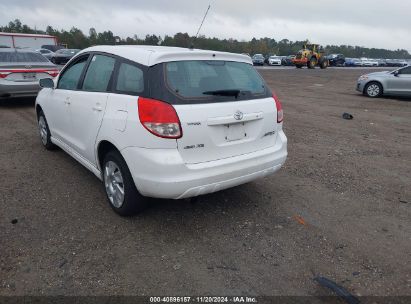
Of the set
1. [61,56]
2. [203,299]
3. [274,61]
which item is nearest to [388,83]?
[203,299]

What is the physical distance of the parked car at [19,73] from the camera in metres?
9.02

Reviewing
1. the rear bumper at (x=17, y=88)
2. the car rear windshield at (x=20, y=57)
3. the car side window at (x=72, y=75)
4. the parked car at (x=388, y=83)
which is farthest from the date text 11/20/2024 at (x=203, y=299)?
the parked car at (x=388, y=83)

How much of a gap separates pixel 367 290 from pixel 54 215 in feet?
10.1

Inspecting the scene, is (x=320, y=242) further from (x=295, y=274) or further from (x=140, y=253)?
(x=140, y=253)

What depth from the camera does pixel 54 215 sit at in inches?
146

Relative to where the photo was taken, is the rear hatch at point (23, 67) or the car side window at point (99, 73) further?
the rear hatch at point (23, 67)

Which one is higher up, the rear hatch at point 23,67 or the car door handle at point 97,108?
the rear hatch at point 23,67

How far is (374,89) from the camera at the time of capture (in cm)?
1429

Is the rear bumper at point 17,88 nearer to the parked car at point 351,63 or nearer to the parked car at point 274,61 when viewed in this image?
the parked car at point 274,61

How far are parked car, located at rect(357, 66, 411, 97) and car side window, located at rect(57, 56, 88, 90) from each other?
1299 centimetres

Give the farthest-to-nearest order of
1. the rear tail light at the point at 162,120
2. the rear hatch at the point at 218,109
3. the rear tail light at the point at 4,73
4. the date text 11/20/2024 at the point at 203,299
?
the rear tail light at the point at 4,73
the rear hatch at the point at 218,109
the rear tail light at the point at 162,120
the date text 11/20/2024 at the point at 203,299

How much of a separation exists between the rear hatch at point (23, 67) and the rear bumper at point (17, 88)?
109 mm

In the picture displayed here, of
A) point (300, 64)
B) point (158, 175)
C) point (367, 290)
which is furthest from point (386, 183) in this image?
point (300, 64)

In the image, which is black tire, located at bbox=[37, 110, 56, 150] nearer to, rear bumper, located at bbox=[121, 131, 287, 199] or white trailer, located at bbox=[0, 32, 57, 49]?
rear bumper, located at bbox=[121, 131, 287, 199]
